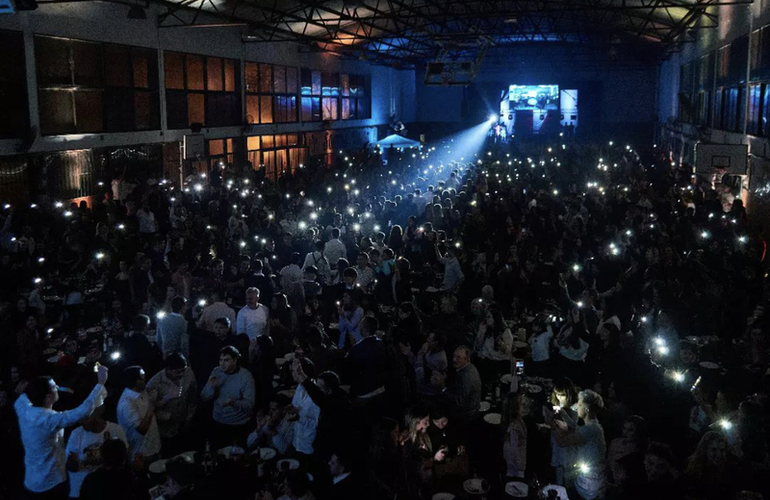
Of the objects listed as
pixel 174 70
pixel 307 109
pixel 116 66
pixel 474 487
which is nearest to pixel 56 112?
pixel 116 66

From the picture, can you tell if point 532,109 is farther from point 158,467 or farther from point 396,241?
point 158,467

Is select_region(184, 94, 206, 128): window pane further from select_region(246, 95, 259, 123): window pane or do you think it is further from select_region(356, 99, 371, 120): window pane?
select_region(356, 99, 371, 120): window pane

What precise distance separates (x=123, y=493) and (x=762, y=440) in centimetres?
490

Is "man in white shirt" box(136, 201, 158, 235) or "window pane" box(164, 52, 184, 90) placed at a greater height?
"window pane" box(164, 52, 184, 90)

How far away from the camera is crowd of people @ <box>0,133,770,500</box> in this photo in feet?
17.0

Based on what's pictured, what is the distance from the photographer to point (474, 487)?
209 inches

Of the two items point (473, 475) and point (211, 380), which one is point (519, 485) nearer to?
point (473, 475)

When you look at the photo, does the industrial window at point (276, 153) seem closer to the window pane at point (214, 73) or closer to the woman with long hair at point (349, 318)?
the window pane at point (214, 73)

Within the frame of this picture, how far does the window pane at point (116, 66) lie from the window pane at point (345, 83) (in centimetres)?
1593

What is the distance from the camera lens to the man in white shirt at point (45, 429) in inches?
197

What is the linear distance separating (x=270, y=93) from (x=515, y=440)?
857 inches

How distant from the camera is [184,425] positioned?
638cm

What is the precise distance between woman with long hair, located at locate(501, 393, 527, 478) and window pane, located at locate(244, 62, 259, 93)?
20.1 meters

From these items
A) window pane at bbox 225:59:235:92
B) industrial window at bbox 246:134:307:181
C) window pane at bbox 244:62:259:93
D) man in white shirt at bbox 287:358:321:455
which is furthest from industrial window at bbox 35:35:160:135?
man in white shirt at bbox 287:358:321:455
